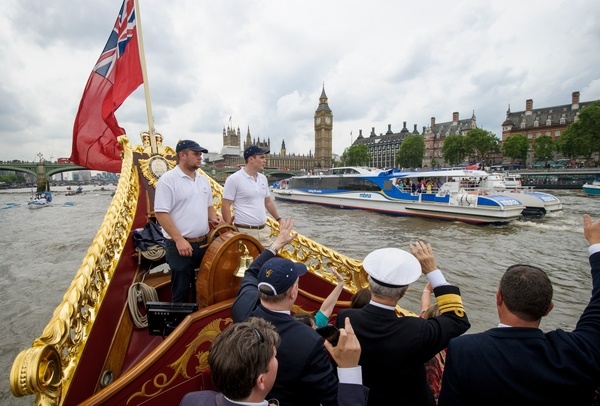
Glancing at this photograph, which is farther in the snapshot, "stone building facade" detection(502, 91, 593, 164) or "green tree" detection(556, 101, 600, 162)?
"stone building facade" detection(502, 91, 593, 164)

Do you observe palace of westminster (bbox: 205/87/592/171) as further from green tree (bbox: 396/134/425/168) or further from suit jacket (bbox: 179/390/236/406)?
suit jacket (bbox: 179/390/236/406)

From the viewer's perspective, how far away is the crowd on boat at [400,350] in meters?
1.20

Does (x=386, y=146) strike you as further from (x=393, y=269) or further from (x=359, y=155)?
(x=393, y=269)

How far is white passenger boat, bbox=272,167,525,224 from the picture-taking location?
681 inches

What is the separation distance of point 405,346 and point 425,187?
72.7 ft

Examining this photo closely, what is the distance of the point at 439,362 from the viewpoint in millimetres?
2445

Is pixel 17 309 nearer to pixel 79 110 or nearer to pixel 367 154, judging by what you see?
pixel 79 110

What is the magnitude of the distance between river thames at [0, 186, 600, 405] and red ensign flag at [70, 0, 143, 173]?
151 inches

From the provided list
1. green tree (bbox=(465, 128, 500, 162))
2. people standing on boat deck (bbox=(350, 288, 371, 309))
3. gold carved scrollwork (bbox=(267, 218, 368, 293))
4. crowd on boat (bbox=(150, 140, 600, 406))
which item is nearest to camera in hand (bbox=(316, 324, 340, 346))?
crowd on boat (bbox=(150, 140, 600, 406))

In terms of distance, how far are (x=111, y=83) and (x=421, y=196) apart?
19.4m

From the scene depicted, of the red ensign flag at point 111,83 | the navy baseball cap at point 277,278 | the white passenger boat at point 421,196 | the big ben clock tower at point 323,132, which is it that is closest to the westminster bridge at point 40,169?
the white passenger boat at point 421,196

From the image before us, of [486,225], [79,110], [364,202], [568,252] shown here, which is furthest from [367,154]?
[79,110]

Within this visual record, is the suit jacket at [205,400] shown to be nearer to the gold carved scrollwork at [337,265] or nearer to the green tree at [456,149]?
the gold carved scrollwork at [337,265]

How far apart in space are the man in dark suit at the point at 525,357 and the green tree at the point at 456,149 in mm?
66773
